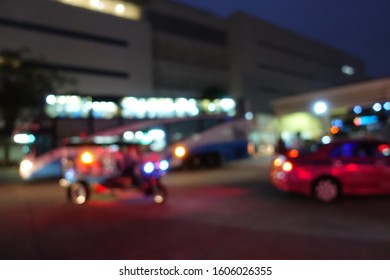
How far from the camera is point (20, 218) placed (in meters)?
8.21

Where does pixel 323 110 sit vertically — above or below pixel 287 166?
above

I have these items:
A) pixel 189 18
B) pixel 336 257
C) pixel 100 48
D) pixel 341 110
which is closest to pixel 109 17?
pixel 100 48

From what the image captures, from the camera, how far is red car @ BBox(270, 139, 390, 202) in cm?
907

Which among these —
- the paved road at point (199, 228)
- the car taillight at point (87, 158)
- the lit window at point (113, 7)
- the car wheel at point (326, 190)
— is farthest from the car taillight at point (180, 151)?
the lit window at point (113, 7)

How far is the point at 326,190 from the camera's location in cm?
913

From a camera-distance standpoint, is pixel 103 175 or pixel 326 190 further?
pixel 103 175

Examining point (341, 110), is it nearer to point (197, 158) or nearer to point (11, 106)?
point (197, 158)

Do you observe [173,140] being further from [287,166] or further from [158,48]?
[158,48]

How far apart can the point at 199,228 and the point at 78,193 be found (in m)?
4.96

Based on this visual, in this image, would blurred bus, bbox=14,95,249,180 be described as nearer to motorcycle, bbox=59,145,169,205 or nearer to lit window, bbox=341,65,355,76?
motorcycle, bbox=59,145,169,205

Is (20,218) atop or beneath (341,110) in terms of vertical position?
beneath

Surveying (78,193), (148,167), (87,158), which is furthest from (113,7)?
(148,167)

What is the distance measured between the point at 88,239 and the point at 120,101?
1327cm

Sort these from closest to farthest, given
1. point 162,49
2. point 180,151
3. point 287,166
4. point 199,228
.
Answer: point 199,228 < point 287,166 < point 180,151 < point 162,49
